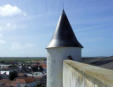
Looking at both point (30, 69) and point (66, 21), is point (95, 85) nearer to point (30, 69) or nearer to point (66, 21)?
point (66, 21)

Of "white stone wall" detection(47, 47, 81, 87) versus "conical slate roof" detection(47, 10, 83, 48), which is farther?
"conical slate roof" detection(47, 10, 83, 48)

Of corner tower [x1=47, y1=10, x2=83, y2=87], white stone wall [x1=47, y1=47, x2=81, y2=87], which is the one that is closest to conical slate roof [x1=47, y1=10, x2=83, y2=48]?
corner tower [x1=47, y1=10, x2=83, y2=87]

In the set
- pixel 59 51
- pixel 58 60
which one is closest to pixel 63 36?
pixel 59 51

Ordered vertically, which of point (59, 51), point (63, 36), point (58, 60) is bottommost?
point (58, 60)

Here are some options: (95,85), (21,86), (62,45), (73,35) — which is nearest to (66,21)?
(73,35)

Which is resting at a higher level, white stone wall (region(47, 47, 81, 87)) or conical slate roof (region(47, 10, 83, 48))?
conical slate roof (region(47, 10, 83, 48))

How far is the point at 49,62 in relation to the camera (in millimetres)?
9383

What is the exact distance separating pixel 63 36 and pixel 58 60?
124cm

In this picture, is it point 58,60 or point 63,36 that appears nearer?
point 58,60

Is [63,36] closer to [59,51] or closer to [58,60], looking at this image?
[59,51]

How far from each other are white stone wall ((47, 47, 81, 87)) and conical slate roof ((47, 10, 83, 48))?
8.1 inches

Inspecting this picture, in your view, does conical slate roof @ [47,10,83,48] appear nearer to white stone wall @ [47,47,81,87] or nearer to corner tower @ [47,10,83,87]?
corner tower @ [47,10,83,87]

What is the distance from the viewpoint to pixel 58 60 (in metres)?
9.02

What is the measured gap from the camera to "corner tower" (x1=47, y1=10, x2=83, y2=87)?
8969 mm
